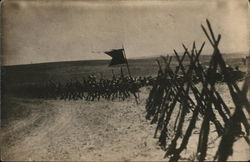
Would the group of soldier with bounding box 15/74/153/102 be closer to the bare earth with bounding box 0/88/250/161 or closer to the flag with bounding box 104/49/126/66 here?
the bare earth with bounding box 0/88/250/161

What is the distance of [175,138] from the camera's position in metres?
5.53

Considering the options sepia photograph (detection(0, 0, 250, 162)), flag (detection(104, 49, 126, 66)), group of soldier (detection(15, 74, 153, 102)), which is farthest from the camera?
group of soldier (detection(15, 74, 153, 102))

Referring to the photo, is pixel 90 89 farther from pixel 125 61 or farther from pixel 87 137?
pixel 87 137

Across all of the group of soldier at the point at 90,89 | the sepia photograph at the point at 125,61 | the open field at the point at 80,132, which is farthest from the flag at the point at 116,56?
the open field at the point at 80,132

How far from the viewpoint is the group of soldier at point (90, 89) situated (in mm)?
6727

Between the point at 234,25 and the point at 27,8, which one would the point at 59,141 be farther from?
the point at 234,25

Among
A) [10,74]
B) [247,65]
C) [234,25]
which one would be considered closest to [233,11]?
[234,25]

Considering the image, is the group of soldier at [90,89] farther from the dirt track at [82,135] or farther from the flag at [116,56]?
the flag at [116,56]

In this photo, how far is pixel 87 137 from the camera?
5801 mm

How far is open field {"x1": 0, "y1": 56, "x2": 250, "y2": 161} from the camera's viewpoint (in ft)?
18.0

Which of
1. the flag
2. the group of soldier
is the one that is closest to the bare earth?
the group of soldier

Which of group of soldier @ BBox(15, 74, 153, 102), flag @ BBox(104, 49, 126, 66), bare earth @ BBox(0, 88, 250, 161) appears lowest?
bare earth @ BBox(0, 88, 250, 161)

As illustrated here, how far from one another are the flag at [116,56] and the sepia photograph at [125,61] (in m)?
0.02

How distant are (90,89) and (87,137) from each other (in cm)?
202
